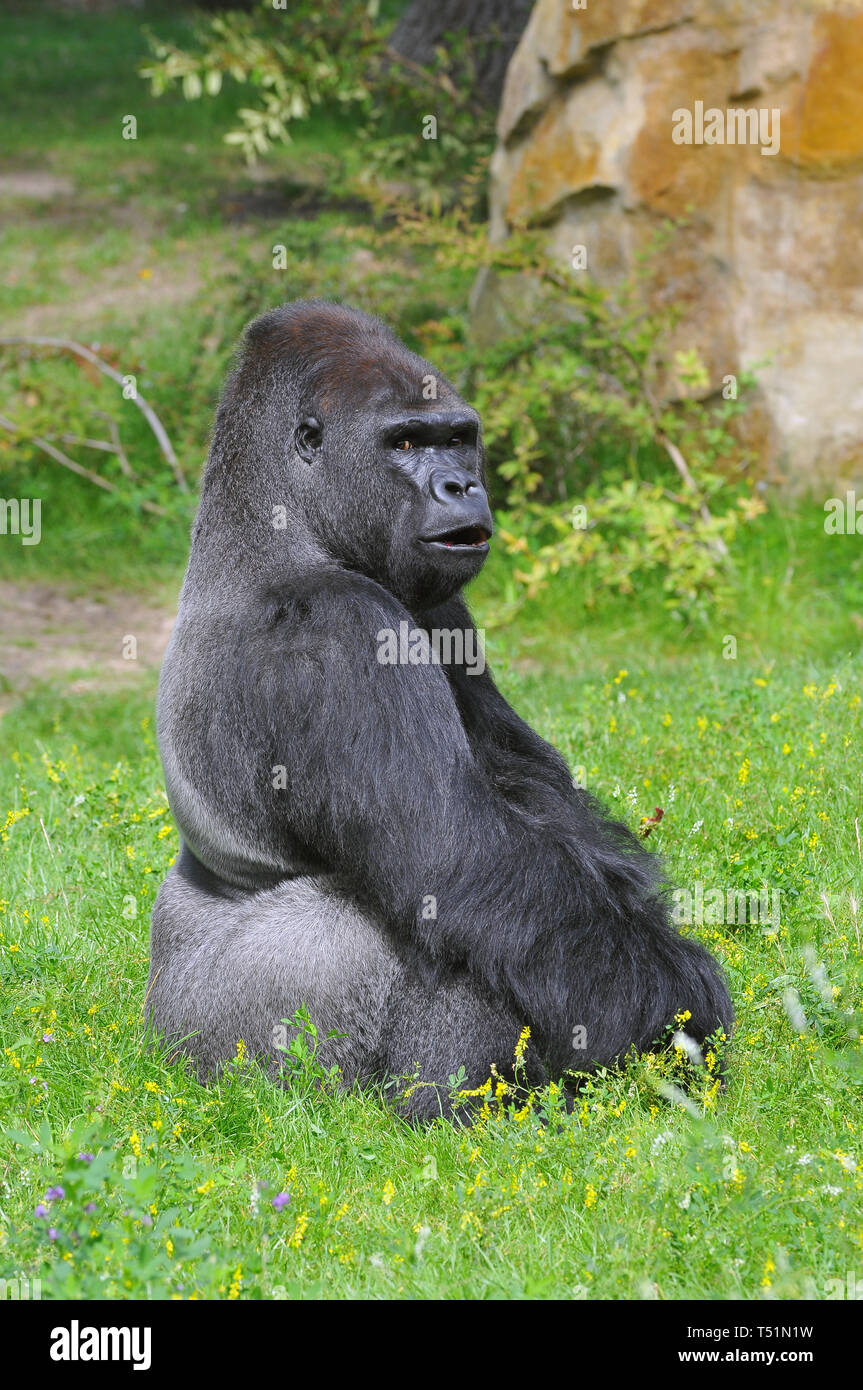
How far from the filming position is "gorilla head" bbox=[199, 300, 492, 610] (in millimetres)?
3367

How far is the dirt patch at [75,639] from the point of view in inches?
285

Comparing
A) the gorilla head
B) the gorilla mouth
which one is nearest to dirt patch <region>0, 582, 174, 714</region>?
the gorilla head

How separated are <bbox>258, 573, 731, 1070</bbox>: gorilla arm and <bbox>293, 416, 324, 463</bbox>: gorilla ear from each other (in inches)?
14.3

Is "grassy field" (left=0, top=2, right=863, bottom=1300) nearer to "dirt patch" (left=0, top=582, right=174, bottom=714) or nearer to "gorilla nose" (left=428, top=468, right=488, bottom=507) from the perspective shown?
"dirt patch" (left=0, top=582, right=174, bottom=714)

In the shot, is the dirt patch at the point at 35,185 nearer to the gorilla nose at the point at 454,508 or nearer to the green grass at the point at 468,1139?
the green grass at the point at 468,1139

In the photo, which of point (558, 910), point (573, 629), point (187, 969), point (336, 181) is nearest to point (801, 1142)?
point (558, 910)

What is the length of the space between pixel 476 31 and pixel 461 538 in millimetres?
9716

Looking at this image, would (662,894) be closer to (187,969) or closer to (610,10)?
(187,969)

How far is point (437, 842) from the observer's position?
307 cm

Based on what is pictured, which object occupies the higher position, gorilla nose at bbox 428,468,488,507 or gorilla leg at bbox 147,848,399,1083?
gorilla nose at bbox 428,468,488,507

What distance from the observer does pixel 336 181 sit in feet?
33.6

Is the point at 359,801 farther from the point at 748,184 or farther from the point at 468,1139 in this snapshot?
the point at 748,184

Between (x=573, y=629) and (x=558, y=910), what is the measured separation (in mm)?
4297

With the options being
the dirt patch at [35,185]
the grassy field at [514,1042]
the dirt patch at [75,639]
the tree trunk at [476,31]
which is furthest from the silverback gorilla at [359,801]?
the dirt patch at [35,185]
